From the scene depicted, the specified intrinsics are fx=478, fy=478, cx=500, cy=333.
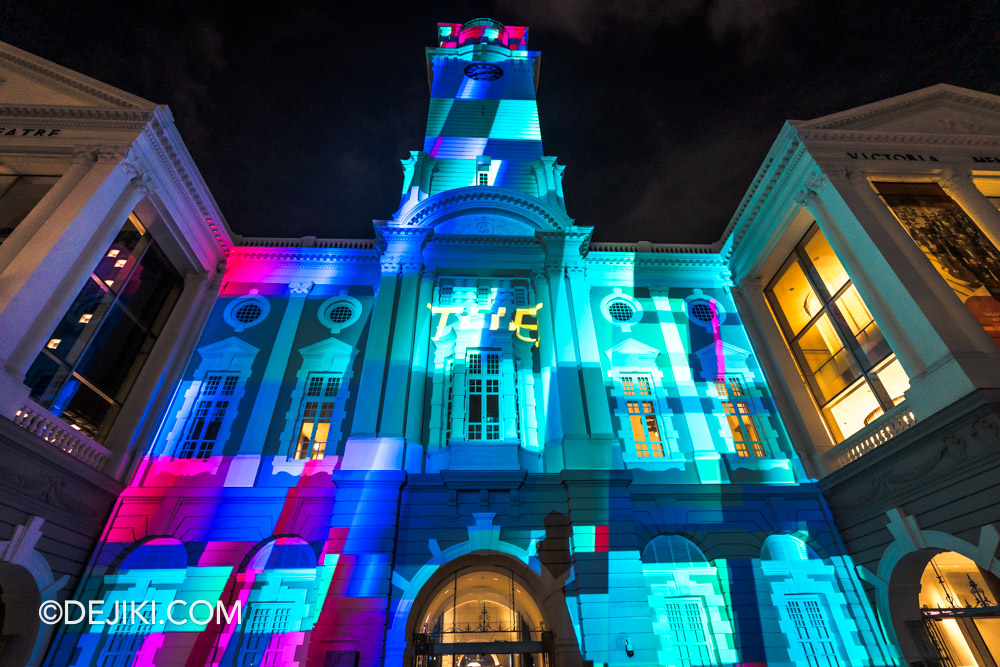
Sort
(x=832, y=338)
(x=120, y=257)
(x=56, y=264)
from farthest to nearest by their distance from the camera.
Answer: (x=832, y=338)
(x=120, y=257)
(x=56, y=264)

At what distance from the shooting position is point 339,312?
58.2ft

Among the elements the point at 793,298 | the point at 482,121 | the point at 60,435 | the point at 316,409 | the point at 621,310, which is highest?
the point at 482,121

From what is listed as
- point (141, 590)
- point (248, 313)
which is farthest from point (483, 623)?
point (248, 313)

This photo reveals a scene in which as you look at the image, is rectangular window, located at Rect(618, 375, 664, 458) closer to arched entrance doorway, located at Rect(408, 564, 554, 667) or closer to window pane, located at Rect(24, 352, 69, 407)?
arched entrance doorway, located at Rect(408, 564, 554, 667)

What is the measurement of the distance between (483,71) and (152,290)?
19.2m

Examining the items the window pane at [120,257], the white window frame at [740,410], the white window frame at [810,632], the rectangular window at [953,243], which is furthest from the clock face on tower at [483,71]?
the white window frame at [810,632]

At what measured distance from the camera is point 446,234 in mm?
17516

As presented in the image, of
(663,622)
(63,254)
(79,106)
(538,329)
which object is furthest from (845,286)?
(79,106)

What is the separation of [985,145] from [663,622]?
18.1 meters

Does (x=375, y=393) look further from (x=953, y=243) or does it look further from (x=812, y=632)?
(x=953, y=243)

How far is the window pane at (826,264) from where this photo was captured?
16484 mm

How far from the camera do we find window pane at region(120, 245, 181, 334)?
607 inches

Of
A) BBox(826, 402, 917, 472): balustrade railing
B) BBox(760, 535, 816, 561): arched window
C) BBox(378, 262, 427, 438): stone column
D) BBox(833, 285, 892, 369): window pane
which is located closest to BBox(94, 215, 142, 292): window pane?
BBox(378, 262, 427, 438): stone column

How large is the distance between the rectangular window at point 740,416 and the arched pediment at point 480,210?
7.96m
